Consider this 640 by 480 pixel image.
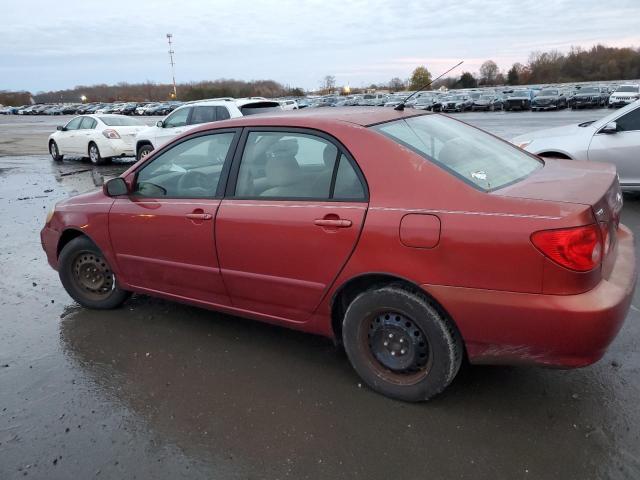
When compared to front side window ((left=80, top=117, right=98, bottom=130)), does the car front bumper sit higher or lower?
lower

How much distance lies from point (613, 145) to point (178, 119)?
9.43 m

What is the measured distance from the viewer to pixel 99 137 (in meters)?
15.0

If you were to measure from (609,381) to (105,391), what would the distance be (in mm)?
3065

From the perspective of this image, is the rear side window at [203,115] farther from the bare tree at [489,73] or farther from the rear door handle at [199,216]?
the bare tree at [489,73]

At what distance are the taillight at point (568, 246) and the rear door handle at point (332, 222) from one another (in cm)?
98

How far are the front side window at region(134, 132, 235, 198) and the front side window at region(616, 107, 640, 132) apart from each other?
5.94 meters

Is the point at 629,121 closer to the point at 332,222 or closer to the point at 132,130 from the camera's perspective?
the point at 332,222

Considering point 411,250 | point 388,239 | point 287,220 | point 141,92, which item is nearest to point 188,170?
point 287,220

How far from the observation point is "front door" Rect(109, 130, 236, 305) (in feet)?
11.9

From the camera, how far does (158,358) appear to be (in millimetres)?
3689

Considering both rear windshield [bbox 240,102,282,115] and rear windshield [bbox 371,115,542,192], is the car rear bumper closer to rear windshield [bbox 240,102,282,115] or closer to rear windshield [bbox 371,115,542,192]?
rear windshield [bbox 371,115,542,192]

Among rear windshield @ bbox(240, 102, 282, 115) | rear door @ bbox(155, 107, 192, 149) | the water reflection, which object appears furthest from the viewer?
rear door @ bbox(155, 107, 192, 149)

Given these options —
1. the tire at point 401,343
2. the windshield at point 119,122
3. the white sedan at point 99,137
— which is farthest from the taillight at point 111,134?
the tire at point 401,343

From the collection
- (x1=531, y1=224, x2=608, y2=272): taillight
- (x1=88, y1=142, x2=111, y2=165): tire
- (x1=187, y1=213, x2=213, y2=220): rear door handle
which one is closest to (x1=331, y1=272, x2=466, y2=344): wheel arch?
(x1=531, y1=224, x2=608, y2=272): taillight
